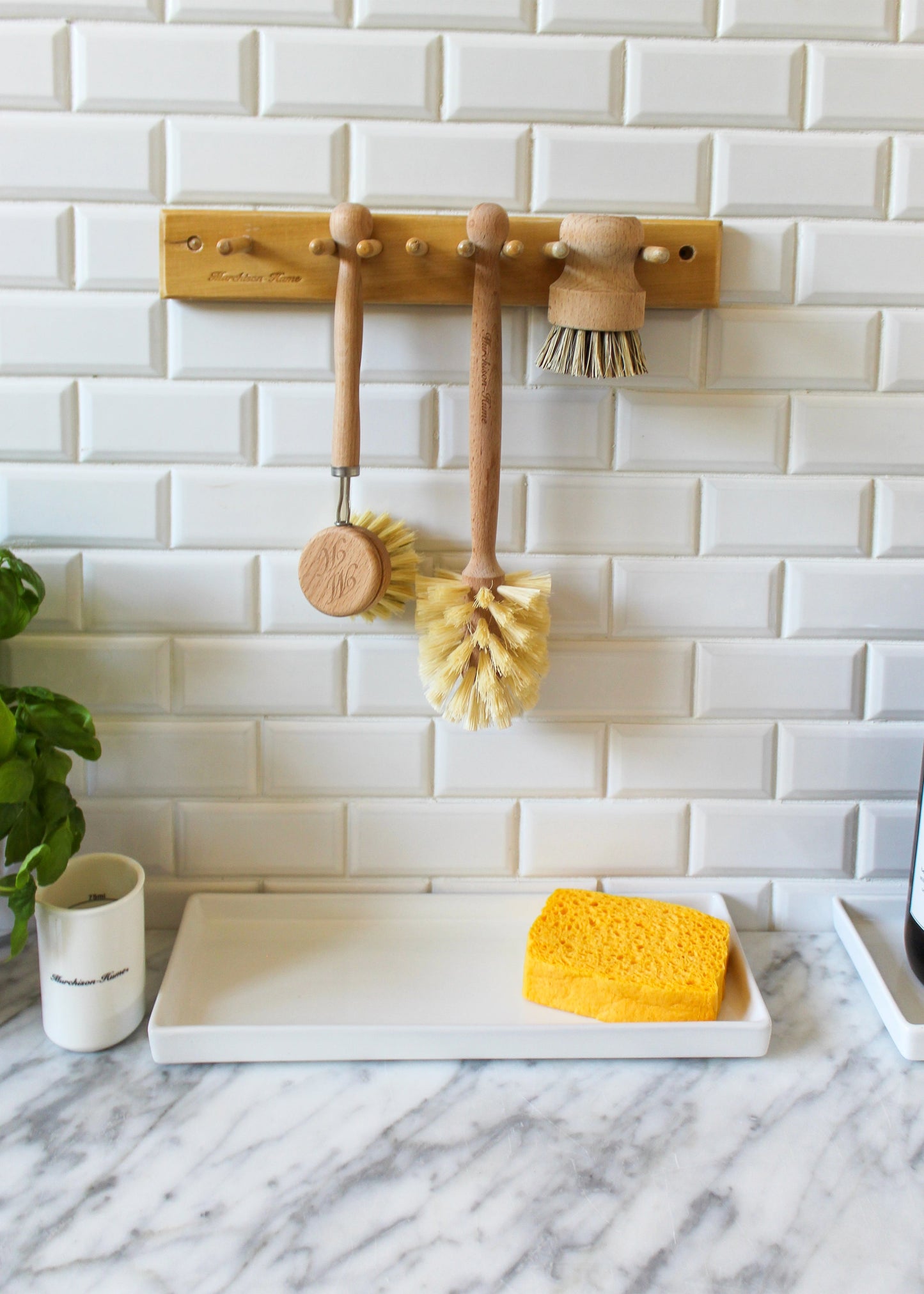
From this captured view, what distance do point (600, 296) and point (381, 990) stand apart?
519 mm

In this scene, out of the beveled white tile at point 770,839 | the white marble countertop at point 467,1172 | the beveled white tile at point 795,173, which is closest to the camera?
the white marble countertop at point 467,1172

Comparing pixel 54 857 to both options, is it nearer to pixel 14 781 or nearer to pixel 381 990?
pixel 14 781

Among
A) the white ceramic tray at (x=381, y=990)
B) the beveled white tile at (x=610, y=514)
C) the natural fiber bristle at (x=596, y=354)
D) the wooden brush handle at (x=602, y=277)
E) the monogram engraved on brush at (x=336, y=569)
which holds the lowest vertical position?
the white ceramic tray at (x=381, y=990)

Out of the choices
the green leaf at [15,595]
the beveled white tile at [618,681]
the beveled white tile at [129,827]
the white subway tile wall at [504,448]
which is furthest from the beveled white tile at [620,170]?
the beveled white tile at [129,827]

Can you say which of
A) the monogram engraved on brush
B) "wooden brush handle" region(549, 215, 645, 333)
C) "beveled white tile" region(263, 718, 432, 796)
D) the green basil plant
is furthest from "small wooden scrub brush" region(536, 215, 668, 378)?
the green basil plant

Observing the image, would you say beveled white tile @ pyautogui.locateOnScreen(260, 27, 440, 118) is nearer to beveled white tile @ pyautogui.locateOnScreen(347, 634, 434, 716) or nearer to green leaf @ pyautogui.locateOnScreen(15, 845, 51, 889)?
beveled white tile @ pyautogui.locateOnScreen(347, 634, 434, 716)

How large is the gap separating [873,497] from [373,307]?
0.41 metres

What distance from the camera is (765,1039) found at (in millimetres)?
755

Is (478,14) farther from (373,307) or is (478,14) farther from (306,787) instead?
(306,787)

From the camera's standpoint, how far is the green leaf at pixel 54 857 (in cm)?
71

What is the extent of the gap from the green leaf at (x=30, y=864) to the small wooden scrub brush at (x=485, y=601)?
28 centimetres

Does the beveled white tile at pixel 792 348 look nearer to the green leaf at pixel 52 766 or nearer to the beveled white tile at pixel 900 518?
the beveled white tile at pixel 900 518

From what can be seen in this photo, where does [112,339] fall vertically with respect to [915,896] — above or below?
above

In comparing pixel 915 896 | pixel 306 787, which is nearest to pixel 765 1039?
pixel 915 896
